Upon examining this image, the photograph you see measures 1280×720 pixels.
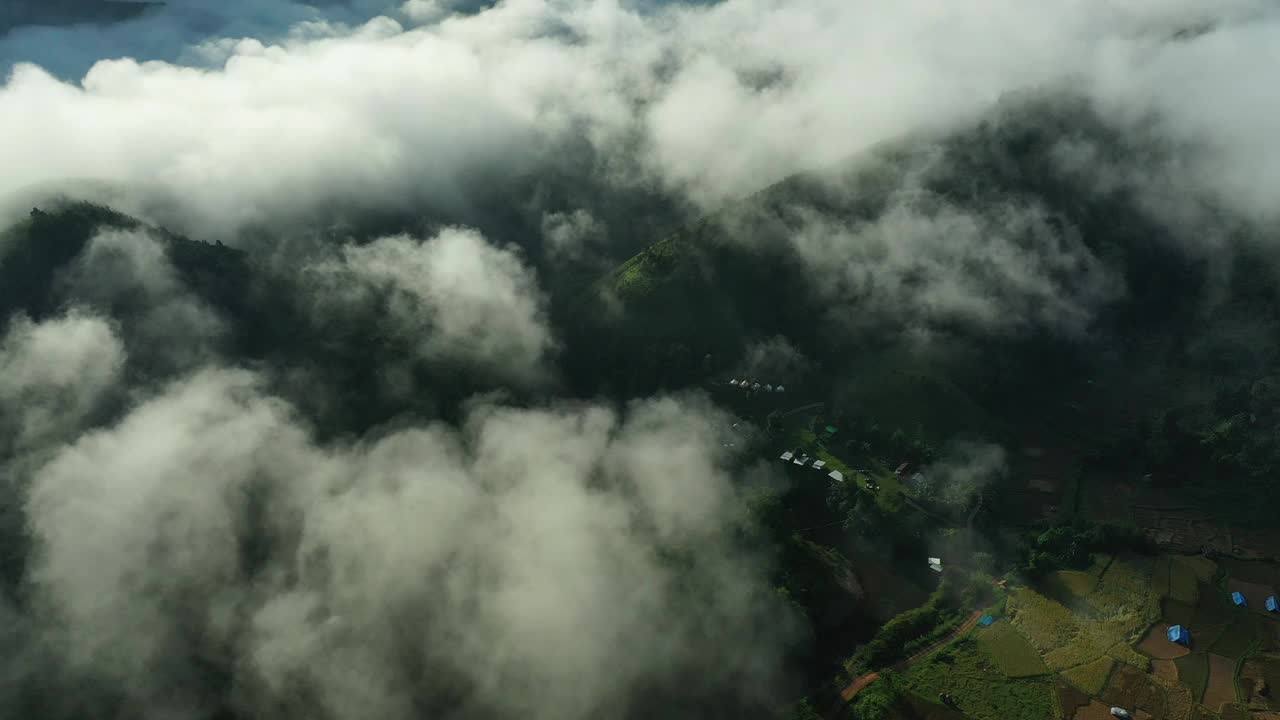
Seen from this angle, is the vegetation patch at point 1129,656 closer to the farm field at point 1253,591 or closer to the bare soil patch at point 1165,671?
the bare soil patch at point 1165,671

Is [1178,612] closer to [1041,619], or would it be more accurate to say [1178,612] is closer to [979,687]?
[1041,619]

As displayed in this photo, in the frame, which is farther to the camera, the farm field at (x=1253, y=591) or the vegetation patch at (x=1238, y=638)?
the farm field at (x=1253, y=591)

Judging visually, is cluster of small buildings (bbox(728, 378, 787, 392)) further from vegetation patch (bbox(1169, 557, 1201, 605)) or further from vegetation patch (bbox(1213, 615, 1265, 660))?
vegetation patch (bbox(1213, 615, 1265, 660))

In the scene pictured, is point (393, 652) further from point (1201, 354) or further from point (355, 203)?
point (1201, 354)

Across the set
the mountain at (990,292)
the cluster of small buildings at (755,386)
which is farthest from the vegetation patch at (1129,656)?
the cluster of small buildings at (755,386)

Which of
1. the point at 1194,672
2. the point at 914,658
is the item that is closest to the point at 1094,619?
the point at 1194,672

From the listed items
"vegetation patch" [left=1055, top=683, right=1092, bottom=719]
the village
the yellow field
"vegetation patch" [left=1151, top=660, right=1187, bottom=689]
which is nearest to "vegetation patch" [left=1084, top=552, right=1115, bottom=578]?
the village

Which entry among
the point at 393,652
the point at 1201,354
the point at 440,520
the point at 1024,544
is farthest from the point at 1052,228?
the point at 393,652
